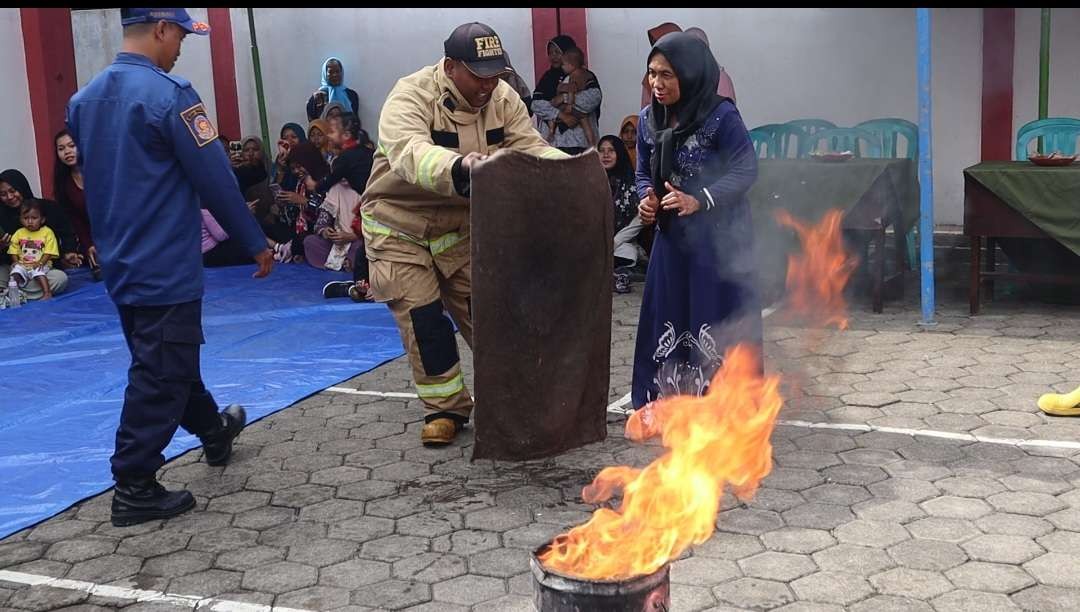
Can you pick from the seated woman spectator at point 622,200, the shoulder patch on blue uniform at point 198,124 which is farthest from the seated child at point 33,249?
the shoulder patch on blue uniform at point 198,124

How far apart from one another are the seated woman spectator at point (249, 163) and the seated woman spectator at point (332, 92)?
2.62 feet

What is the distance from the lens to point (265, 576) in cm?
392

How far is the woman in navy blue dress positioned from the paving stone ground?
1.69 feet

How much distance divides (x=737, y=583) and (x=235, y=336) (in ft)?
16.8

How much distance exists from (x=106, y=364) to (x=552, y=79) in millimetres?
5161

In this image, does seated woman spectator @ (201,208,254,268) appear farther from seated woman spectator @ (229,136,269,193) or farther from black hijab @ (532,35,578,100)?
black hijab @ (532,35,578,100)

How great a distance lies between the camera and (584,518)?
170 inches

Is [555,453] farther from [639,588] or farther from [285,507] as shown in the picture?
[639,588]

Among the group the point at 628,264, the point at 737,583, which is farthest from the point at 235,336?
the point at 737,583

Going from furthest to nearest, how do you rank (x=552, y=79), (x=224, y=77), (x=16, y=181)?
(x=224, y=77) < (x=552, y=79) < (x=16, y=181)

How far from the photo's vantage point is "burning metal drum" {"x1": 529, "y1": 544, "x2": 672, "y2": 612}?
8.08 feet

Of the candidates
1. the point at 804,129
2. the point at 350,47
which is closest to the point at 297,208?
the point at 350,47

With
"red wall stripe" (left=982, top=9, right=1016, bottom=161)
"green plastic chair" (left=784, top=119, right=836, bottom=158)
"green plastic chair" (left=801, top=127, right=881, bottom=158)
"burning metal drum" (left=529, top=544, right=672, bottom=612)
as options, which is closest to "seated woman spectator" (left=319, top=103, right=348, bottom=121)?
Answer: "green plastic chair" (left=784, top=119, right=836, bottom=158)

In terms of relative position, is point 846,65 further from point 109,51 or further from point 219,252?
point 109,51
